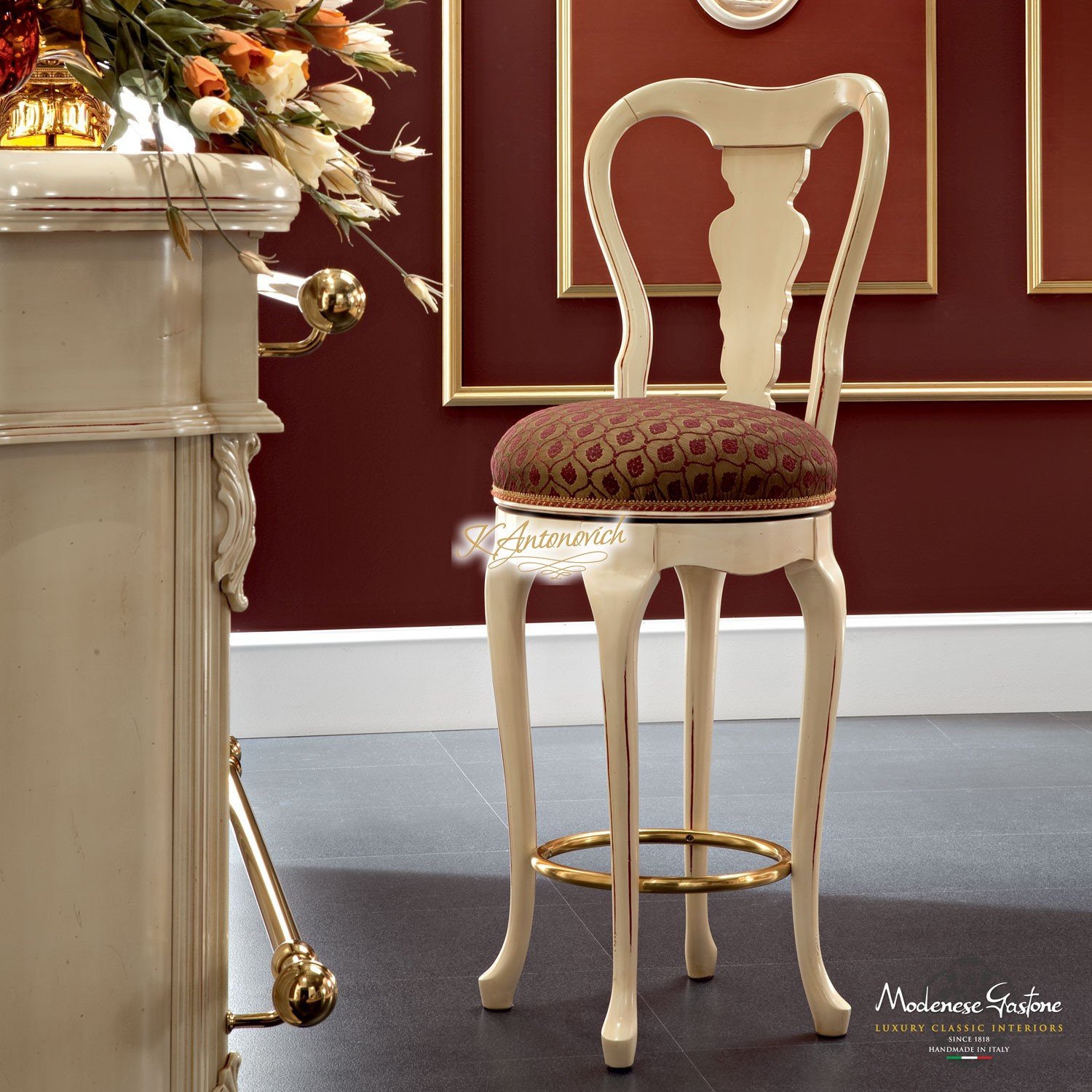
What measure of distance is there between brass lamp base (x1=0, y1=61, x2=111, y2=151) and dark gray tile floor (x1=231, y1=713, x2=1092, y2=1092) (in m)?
0.99

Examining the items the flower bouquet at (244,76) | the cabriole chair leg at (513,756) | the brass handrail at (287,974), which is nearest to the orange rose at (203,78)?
the flower bouquet at (244,76)

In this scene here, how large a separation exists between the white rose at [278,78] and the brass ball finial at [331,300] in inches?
4.1

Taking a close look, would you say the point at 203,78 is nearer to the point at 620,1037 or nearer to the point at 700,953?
the point at 620,1037

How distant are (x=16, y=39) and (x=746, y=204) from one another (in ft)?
3.82

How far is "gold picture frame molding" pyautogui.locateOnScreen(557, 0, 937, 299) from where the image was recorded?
3072 mm

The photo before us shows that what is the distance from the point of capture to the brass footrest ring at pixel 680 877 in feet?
5.16

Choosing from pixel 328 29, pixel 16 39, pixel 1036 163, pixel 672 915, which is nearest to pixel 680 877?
pixel 672 915

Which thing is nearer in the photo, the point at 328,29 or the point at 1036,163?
the point at 328,29

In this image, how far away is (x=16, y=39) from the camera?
2.52 ft

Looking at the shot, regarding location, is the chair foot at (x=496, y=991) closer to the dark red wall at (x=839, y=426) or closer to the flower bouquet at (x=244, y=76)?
the flower bouquet at (x=244, y=76)

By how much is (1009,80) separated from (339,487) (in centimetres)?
182

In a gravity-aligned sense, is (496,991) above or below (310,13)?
below

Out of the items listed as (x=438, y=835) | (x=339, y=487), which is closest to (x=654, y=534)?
(x=438, y=835)

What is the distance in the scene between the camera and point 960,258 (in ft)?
10.7
